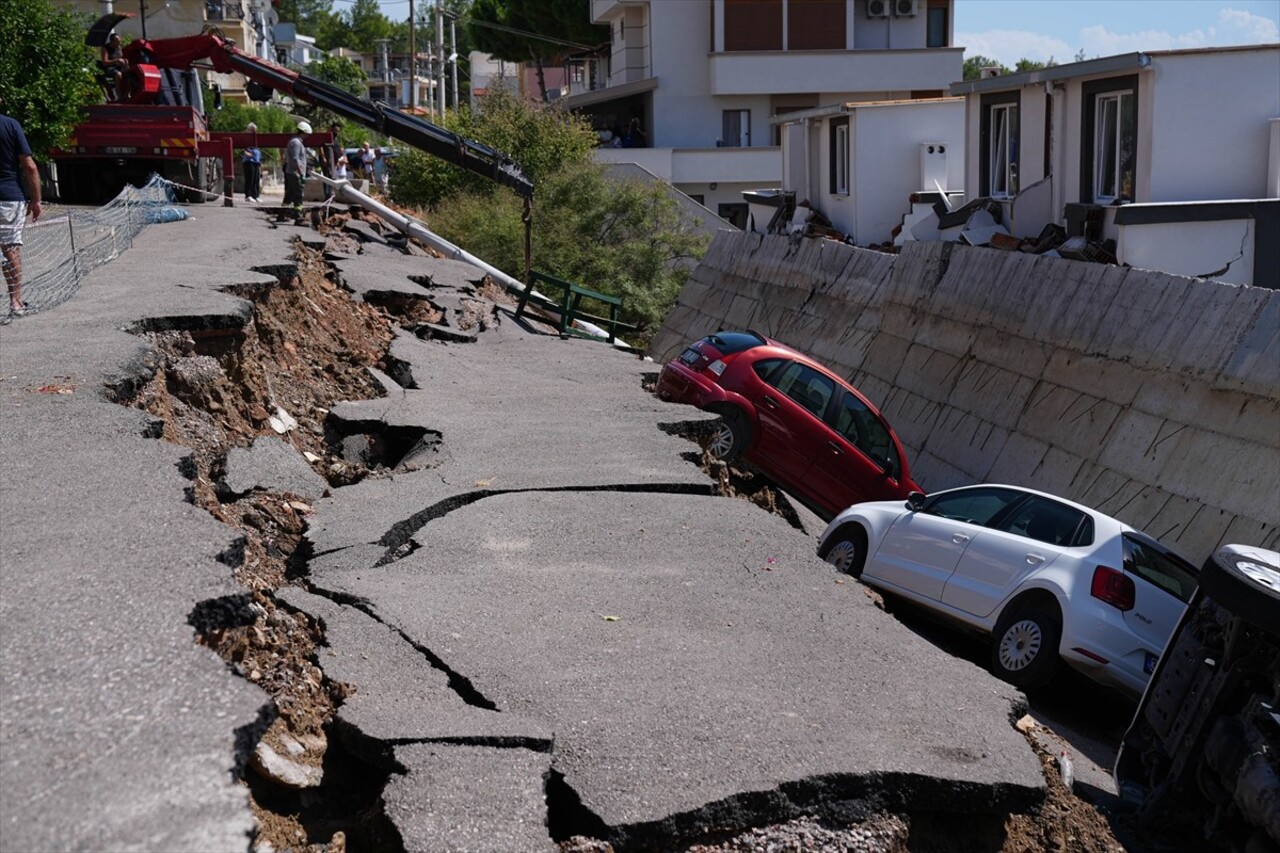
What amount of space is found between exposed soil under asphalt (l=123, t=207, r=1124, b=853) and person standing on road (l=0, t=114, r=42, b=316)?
1786 millimetres

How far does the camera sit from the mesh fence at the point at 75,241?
12891 mm

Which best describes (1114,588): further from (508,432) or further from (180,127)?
(180,127)

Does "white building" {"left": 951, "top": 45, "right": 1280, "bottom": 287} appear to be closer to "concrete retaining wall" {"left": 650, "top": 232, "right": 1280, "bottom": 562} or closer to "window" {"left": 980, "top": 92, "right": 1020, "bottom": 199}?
"window" {"left": 980, "top": 92, "right": 1020, "bottom": 199}

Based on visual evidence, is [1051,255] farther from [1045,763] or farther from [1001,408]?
[1045,763]

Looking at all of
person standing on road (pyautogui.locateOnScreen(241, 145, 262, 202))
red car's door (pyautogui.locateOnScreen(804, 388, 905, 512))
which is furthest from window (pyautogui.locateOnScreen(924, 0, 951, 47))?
red car's door (pyautogui.locateOnScreen(804, 388, 905, 512))

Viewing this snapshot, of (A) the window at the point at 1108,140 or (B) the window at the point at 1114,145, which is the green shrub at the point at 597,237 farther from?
(B) the window at the point at 1114,145

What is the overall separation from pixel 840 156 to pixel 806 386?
58.4 ft

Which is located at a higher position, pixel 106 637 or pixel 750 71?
pixel 750 71

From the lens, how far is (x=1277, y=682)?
6043 mm

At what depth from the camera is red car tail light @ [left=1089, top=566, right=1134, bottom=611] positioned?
9.34 metres

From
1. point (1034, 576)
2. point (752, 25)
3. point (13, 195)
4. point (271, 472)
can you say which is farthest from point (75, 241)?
point (752, 25)

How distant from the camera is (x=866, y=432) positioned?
48.0 feet

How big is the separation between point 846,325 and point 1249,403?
35.0ft

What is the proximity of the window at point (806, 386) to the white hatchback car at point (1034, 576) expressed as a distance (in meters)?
3.07
